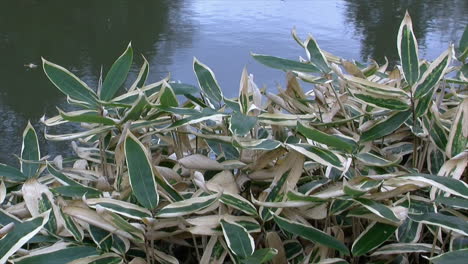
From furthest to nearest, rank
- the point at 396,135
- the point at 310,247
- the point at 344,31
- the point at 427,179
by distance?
the point at 344,31, the point at 396,135, the point at 310,247, the point at 427,179

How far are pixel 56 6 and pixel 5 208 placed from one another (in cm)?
416

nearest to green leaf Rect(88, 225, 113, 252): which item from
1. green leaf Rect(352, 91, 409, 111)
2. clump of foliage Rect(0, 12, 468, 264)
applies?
clump of foliage Rect(0, 12, 468, 264)

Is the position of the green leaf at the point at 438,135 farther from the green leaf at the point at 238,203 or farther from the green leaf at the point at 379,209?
the green leaf at the point at 238,203

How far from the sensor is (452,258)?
682mm

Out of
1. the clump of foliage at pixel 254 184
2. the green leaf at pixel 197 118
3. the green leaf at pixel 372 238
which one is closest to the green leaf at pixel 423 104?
the clump of foliage at pixel 254 184

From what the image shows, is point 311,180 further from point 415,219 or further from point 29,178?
point 29,178

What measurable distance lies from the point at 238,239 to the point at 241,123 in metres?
0.18

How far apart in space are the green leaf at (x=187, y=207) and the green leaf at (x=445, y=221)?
0.94 feet

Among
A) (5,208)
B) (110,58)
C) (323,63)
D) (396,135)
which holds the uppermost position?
(323,63)

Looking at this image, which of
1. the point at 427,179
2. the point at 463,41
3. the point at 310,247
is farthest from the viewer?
the point at 463,41

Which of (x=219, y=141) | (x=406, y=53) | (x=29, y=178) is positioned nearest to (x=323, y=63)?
(x=406, y=53)

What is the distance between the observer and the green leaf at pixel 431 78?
889 millimetres

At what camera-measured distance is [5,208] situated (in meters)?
0.97

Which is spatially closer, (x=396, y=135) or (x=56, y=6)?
(x=396, y=135)
